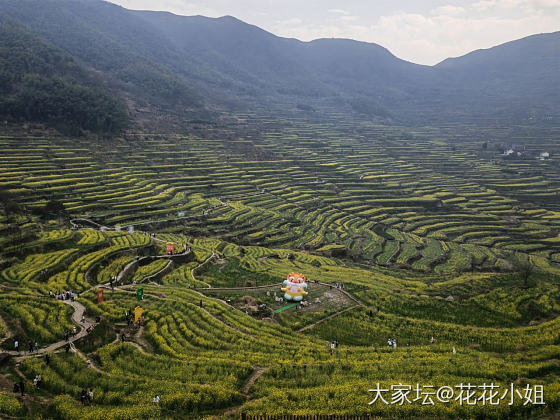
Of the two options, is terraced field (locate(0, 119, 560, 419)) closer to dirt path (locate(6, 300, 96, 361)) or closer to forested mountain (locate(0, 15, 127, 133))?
dirt path (locate(6, 300, 96, 361))

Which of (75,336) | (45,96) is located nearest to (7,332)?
(75,336)

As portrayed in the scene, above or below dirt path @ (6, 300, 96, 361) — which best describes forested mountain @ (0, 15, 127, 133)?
above

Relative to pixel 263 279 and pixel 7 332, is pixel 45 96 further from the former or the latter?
pixel 7 332

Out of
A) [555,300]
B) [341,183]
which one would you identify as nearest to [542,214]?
[341,183]

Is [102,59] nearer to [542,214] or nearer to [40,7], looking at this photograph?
[40,7]

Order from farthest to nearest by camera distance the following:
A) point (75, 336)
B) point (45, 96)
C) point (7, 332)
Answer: point (45, 96) < point (75, 336) < point (7, 332)

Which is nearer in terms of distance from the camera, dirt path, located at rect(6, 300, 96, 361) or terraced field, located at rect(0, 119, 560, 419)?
terraced field, located at rect(0, 119, 560, 419)

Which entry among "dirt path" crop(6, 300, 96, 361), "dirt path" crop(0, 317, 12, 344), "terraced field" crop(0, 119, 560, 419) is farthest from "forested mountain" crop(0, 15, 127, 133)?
"dirt path" crop(0, 317, 12, 344)

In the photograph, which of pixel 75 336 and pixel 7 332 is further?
pixel 75 336

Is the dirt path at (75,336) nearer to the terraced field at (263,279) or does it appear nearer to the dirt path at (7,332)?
the terraced field at (263,279)
